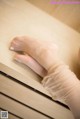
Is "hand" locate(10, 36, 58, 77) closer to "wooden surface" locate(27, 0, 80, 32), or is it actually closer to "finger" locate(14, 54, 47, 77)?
"finger" locate(14, 54, 47, 77)

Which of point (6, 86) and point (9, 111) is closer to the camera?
point (6, 86)

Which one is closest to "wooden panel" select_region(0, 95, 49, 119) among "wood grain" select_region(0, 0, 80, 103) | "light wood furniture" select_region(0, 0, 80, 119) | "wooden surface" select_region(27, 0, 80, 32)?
"light wood furniture" select_region(0, 0, 80, 119)

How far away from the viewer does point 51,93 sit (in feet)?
1.98

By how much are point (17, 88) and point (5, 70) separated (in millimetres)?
104

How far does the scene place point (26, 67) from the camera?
619 millimetres

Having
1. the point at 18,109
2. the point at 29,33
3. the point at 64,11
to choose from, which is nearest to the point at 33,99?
the point at 18,109

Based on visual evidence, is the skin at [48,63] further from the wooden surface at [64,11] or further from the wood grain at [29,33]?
the wooden surface at [64,11]

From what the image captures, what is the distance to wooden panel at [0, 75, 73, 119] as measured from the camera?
2.18 ft

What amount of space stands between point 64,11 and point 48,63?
408 mm

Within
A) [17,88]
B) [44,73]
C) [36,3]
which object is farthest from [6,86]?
[36,3]

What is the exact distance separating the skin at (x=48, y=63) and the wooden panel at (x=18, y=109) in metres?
0.20

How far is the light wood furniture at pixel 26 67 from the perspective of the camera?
0.61 m

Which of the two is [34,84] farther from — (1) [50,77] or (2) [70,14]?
(2) [70,14]

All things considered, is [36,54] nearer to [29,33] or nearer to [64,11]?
[29,33]
